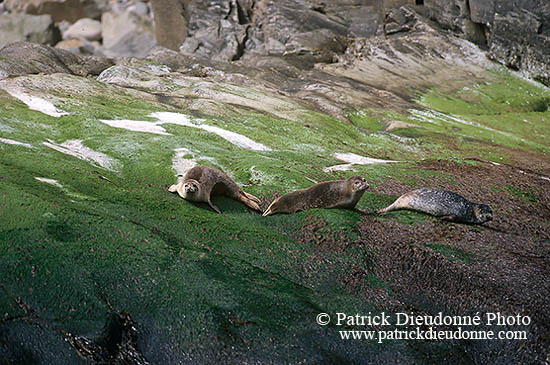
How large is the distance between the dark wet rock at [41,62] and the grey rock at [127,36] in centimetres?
3729

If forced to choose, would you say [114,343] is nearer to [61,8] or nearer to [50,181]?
[50,181]

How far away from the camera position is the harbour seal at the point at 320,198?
17.0 metres

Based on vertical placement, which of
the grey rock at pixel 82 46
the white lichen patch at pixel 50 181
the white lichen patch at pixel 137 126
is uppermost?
the white lichen patch at pixel 50 181

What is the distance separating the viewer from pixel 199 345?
10.9 m

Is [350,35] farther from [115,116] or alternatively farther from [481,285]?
[481,285]

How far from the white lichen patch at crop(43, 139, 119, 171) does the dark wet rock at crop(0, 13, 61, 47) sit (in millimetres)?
81932

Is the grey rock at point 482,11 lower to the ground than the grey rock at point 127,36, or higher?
higher

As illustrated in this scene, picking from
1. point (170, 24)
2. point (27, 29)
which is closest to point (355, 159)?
point (170, 24)

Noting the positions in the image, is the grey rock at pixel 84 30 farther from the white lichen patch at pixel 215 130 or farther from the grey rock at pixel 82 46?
the white lichen patch at pixel 215 130

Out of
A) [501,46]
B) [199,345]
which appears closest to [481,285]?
[199,345]

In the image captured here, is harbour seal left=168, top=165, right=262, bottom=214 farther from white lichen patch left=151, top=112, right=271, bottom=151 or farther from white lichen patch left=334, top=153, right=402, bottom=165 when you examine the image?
white lichen patch left=334, top=153, right=402, bottom=165

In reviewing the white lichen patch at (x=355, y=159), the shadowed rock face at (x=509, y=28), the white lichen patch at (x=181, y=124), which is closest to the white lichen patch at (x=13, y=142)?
the white lichen patch at (x=181, y=124)

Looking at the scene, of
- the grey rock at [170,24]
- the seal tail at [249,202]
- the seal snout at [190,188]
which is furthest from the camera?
the grey rock at [170,24]

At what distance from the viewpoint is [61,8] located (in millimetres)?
104000
